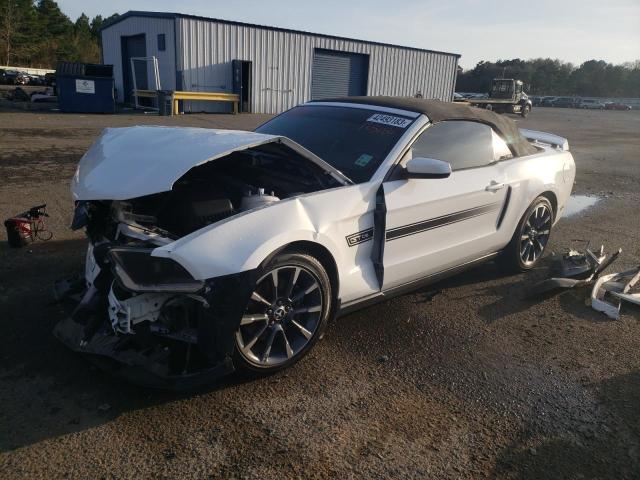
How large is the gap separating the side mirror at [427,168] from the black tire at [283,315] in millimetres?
934

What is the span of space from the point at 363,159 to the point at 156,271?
172 cm

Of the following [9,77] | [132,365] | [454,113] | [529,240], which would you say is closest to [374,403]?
[132,365]

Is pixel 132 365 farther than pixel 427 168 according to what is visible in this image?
No

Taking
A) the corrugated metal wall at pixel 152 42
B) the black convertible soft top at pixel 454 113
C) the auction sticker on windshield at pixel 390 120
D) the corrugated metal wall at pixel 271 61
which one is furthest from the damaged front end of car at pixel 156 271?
the corrugated metal wall at pixel 152 42

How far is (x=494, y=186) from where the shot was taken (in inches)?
163

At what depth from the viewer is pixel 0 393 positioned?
2676 millimetres

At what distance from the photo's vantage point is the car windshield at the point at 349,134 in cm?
357

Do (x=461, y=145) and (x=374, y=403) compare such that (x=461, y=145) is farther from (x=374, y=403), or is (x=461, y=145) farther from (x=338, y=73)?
(x=338, y=73)

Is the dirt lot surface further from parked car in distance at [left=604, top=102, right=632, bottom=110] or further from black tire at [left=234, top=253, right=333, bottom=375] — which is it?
parked car in distance at [left=604, top=102, right=632, bottom=110]

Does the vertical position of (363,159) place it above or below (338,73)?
below

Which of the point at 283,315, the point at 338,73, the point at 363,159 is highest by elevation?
the point at 338,73

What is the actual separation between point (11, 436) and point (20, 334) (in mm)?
1026

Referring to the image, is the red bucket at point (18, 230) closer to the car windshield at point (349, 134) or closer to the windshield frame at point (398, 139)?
the car windshield at point (349, 134)

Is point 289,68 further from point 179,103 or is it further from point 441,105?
point 441,105
